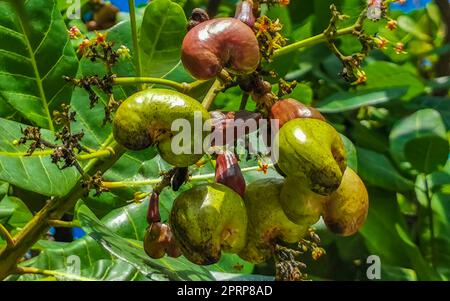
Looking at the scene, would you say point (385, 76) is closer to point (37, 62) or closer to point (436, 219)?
point (436, 219)

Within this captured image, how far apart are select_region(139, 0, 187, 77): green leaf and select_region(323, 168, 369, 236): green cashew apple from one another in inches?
19.3

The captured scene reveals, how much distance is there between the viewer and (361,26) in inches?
50.8

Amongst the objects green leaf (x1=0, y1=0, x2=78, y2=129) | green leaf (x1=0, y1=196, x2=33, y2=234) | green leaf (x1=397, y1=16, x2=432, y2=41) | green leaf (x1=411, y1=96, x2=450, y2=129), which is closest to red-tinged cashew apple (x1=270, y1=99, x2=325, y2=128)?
green leaf (x1=0, y1=0, x2=78, y2=129)

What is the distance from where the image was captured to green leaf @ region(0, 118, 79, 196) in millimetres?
1374

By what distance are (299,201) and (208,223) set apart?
0.43 feet

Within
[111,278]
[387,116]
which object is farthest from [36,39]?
[387,116]

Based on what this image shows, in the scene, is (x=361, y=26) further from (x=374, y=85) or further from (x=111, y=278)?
(x=374, y=85)

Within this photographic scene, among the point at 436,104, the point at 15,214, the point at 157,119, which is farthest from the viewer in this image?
the point at 436,104

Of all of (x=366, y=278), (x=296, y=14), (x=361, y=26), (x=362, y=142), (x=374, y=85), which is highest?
(x=361, y=26)

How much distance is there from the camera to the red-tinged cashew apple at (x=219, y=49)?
1.09 metres

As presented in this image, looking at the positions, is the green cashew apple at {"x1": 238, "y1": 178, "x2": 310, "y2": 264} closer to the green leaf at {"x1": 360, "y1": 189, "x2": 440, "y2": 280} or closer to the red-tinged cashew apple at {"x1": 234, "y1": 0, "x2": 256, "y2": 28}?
the red-tinged cashew apple at {"x1": 234, "y1": 0, "x2": 256, "y2": 28}

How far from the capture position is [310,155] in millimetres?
1059

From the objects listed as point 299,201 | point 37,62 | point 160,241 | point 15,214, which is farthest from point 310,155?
point 15,214

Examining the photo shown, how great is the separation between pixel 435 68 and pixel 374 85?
527 mm
